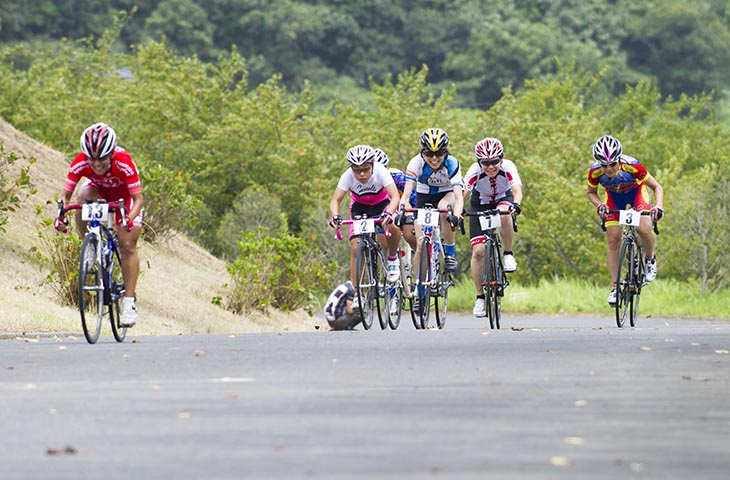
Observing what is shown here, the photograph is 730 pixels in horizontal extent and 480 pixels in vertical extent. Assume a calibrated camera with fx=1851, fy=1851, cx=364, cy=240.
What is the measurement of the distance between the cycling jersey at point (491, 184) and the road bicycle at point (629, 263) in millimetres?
1165

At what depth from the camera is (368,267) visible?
18.4 m

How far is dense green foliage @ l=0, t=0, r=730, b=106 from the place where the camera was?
96438mm

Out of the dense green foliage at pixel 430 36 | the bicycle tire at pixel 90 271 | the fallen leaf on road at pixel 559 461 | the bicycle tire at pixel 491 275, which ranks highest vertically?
the dense green foliage at pixel 430 36

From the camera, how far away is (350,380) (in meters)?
11.9

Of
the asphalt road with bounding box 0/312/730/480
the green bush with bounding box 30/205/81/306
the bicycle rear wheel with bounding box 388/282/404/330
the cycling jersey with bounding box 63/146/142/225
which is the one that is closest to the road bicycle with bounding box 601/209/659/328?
the bicycle rear wheel with bounding box 388/282/404/330

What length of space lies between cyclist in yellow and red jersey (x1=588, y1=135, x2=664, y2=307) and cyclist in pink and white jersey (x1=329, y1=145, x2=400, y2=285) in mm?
2268

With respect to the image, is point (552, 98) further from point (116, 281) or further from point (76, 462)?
point (76, 462)

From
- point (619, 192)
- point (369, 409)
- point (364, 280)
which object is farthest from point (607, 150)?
point (369, 409)

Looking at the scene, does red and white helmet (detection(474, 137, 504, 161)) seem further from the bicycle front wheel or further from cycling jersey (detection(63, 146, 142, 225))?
cycling jersey (detection(63, 146, 142, 225))

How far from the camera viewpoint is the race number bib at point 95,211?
52.1ft

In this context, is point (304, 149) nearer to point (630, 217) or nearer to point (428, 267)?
point (630, 217)

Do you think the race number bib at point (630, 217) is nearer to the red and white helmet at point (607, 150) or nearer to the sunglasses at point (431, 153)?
the red and white helmet at point (607, 150)

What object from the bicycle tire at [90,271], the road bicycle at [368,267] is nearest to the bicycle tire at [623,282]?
the road bicycle at [368,267]

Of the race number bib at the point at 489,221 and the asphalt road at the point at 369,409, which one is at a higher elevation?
the race number bib at the point at 489,221
